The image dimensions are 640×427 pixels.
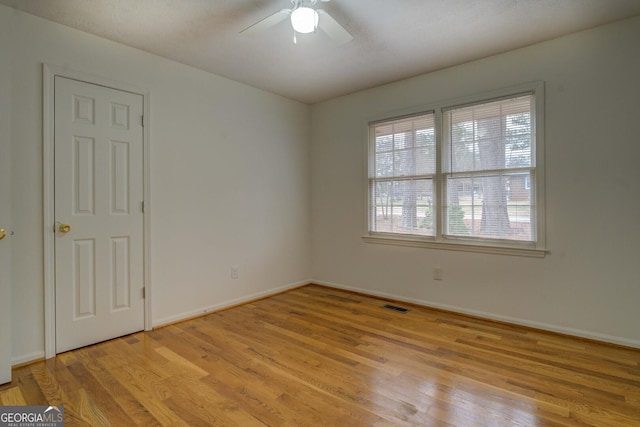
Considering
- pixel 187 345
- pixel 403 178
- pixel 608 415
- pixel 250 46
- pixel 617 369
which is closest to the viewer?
pixel 608 415

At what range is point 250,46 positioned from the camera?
2.96 metres

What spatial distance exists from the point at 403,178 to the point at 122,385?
3.14m

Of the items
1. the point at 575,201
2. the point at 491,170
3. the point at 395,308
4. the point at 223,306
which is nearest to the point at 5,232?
the point at 223,306

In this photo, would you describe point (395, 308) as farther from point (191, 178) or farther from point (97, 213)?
point (97, 213)

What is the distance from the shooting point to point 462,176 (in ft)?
11.1

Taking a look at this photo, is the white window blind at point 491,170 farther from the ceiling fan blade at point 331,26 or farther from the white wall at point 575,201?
the ceiling fan blade at point 331,26

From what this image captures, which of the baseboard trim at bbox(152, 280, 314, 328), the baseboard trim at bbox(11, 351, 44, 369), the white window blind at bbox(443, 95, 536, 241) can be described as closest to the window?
the white window blind at bbox(443, 95, 536, 241)

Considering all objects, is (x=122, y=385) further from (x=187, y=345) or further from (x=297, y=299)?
(x=297, y=299)

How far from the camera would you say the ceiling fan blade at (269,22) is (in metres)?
2.17

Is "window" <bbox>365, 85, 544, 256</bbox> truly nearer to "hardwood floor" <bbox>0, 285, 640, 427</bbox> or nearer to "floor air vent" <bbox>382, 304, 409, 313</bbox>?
"floor air vent" <bbox>382, 304, 409, 313</bbox>

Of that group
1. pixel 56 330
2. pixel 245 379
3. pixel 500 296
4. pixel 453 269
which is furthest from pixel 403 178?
pixel 56 330

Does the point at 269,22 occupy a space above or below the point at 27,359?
above

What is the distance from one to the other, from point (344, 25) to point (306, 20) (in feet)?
2.10

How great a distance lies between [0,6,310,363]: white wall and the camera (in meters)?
2.40
